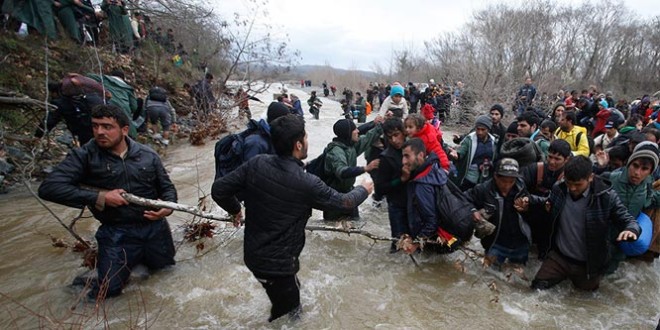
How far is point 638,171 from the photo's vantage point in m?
3.34

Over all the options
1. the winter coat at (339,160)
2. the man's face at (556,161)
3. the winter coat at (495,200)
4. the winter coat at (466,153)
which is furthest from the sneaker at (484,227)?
the winter coat at (466,153)

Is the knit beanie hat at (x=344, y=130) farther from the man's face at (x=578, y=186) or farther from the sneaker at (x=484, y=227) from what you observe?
the man's face at (x=578, y=186)

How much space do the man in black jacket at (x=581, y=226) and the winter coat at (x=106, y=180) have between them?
11.1ft

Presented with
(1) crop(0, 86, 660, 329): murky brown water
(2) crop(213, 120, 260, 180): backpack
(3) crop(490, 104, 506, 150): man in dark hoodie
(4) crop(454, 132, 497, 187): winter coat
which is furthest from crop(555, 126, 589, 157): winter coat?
(2) crop(213, 120, 260, 180): backpack

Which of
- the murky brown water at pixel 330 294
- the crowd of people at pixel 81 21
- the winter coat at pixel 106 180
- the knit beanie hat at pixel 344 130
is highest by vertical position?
the crowd of people at pixel 81 21

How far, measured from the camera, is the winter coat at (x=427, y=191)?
3564mm

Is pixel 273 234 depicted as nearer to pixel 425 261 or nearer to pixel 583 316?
pixel 425 261

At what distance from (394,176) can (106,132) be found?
8.60 feet

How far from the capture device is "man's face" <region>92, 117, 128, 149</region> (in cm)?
278

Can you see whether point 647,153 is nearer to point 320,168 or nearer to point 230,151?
point 320,168

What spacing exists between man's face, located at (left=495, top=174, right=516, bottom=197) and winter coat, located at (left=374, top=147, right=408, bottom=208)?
0.89 meters

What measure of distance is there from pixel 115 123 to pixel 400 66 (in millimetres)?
40934

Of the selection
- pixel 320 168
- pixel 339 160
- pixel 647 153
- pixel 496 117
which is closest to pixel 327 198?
pixel 339 160

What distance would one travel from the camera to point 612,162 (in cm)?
416
